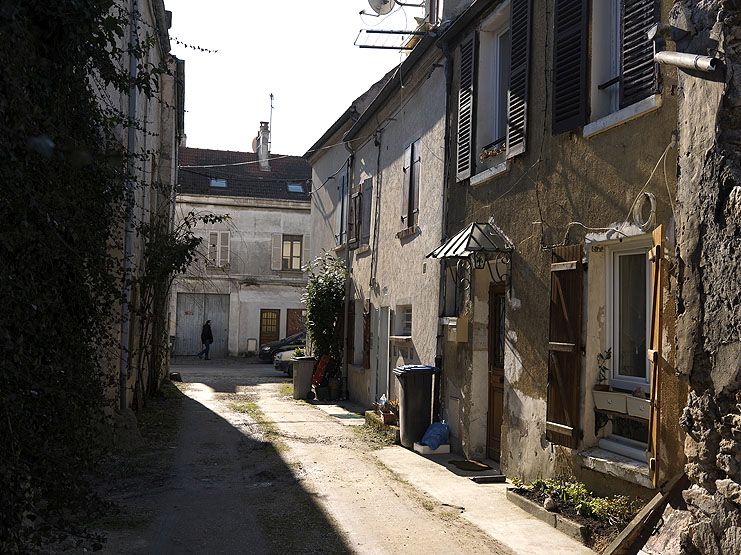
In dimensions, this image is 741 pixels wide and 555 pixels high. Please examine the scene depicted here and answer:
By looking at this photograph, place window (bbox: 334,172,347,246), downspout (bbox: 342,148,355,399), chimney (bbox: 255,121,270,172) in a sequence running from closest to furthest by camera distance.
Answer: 1. downspout (bbox: 342,148,355,399)
2. window (bbox: 334,172,347,246)
3. chimney (bbox: 255,121,270,172)

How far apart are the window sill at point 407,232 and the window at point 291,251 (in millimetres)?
20198

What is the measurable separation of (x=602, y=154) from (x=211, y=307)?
2688 centimetres

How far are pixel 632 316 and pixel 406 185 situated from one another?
677 centimetres

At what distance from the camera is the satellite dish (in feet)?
46.6

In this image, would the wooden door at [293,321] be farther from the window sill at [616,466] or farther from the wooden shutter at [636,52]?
the wooden shutter at [636,52]

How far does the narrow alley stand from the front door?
91 cm

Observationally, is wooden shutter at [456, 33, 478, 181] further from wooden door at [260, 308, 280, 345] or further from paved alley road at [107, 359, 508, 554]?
wooden door at [260, 308, 280, 345]

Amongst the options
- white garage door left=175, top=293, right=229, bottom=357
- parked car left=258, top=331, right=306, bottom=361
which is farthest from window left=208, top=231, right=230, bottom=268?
parked car left=258, top=331, right=306, bottom=361

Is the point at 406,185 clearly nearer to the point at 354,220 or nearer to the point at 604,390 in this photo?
the point at 354,220

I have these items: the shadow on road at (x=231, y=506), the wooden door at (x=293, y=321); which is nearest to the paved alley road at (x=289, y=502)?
the shadow on road at (x=231, y=506)

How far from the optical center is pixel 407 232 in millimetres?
12664

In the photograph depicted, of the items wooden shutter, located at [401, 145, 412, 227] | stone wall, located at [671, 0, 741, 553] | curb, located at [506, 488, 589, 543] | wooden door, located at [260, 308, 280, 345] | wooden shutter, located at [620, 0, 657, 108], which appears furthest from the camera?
wooden door, located at [260, 308, 280, 345]

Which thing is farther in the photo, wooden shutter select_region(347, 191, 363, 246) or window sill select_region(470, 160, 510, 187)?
wooden shutter select_region(347, 191, 363, 246)

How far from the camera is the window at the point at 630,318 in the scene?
648cm
